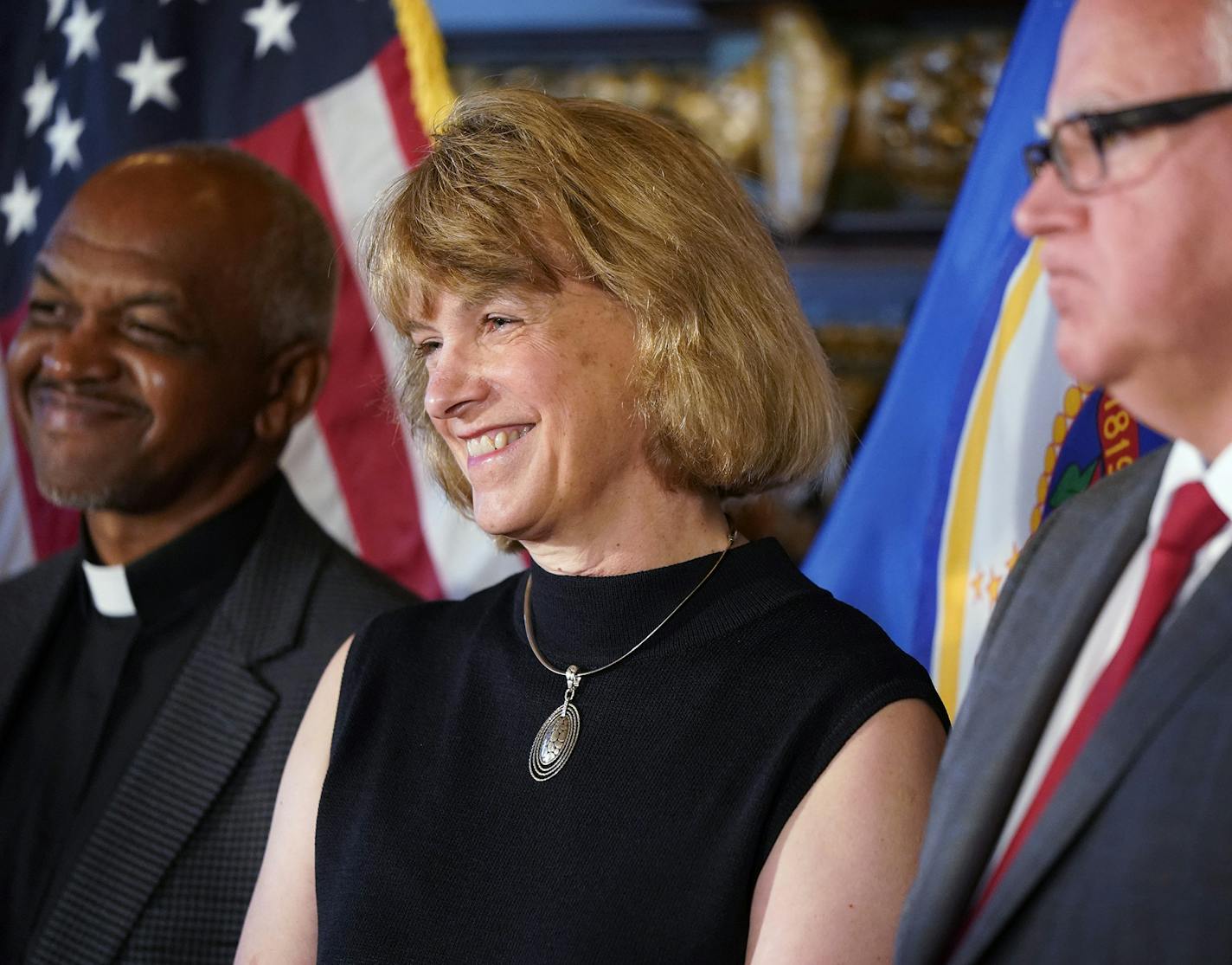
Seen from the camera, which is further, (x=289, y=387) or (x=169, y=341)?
(x=289, y=387)

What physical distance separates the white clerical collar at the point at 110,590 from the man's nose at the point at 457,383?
88cm

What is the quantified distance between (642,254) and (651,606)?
0.34m

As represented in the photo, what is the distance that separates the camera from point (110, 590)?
2.32m

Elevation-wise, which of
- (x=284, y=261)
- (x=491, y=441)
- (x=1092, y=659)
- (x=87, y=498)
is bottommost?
(x=87, y=498)

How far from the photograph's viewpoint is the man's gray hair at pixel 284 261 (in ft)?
7.58

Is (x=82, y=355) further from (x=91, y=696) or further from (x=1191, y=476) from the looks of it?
(x=1191, y=476)

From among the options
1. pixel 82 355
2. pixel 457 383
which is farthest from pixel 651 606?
pixel 82 355

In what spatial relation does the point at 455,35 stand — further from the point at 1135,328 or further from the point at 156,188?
the point at 1135,328

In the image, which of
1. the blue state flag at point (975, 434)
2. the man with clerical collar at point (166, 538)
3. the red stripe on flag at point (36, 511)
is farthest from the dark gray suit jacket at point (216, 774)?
the red stripe on flag at point (36, 511)

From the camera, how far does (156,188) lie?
90.9 inches

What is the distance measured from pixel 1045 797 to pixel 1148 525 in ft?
0.64

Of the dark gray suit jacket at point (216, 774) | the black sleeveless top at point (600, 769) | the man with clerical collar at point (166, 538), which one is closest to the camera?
the black sleeveless top at point (600, 769)

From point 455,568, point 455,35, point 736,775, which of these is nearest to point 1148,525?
point 736,775

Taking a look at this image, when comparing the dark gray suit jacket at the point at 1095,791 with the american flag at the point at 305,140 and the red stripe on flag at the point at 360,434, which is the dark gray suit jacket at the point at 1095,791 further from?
the red stripe on flag at the point at 360,434
